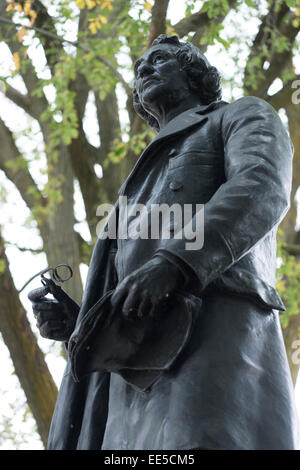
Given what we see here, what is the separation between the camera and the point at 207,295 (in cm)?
272

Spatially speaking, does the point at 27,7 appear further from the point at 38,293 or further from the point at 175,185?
the point at 175,185

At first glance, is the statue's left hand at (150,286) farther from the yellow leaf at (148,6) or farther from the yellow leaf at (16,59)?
the yellow leaf at (16,59)

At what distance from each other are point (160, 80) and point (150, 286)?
1.16m

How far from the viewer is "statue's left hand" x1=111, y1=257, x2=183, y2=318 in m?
2.48

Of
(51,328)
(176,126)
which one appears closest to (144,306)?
(51,328)

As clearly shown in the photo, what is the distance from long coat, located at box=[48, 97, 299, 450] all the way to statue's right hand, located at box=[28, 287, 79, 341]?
17cm

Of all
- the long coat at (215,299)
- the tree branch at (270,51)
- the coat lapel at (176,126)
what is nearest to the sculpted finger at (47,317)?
the long coat at (215,299)

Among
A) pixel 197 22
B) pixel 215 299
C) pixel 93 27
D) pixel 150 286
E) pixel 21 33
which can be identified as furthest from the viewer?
pixel 93 27

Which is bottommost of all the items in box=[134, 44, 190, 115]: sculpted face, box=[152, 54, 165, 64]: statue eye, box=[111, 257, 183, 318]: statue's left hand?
box=[111, 257, 183, 318]: statue's left hand

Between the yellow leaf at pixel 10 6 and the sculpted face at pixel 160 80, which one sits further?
the yellow leaf at pixel 10 6

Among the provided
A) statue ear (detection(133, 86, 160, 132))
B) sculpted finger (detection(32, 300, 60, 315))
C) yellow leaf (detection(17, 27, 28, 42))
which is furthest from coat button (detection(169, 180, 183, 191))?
yellow leaf (detection(17, 27, 28, 42))

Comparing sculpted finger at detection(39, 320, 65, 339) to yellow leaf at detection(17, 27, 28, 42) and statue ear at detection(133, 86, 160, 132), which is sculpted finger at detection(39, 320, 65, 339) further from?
yellow leaf at detection(17, 27, 28, 42)

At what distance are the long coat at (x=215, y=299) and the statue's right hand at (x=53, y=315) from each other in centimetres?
17

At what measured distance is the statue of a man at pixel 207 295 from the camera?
250 centimetres
